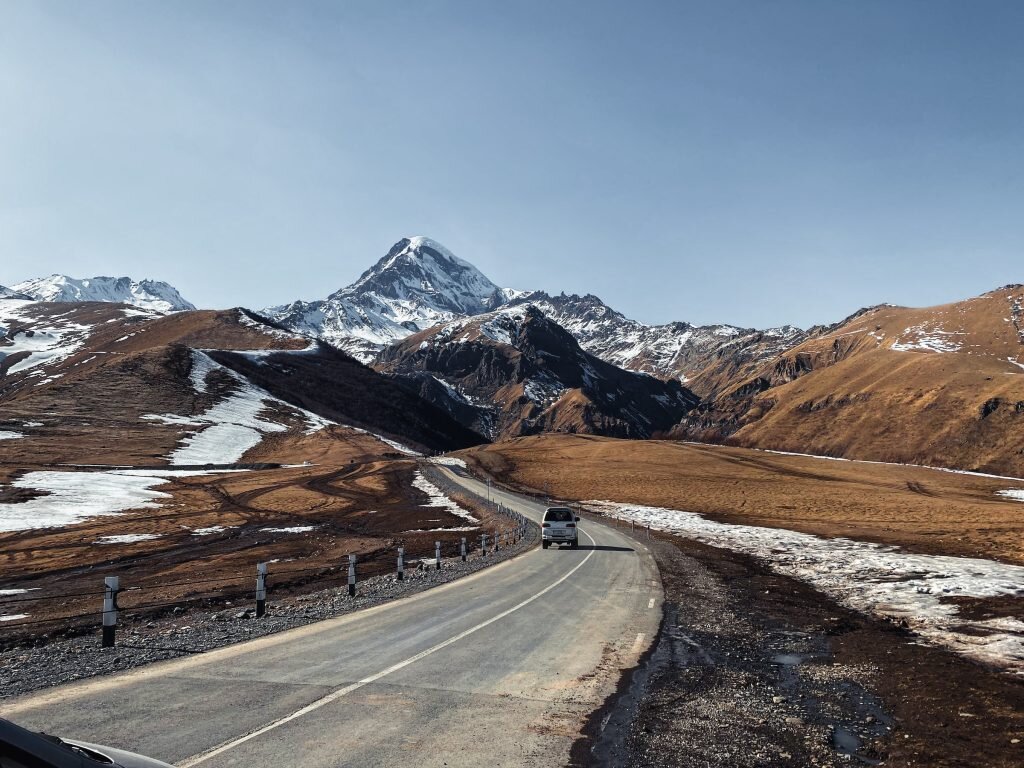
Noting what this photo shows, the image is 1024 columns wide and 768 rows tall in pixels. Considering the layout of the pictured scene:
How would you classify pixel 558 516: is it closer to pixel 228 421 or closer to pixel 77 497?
pixel 77 497

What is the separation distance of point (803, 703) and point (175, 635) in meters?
12.0

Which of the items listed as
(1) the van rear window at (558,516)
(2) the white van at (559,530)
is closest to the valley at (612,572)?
(2) the white van at (559,530)

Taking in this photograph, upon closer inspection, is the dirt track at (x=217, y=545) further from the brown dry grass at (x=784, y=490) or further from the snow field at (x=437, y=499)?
the brown dry grass at (x=784, y=490)

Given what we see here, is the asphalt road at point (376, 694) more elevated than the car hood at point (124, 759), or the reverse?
the car hood at point (124, 759)

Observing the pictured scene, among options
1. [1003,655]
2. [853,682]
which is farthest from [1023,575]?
[853,682]

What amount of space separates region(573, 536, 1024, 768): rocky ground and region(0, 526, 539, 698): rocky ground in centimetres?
790

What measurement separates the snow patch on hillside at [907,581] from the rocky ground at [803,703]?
1.10m

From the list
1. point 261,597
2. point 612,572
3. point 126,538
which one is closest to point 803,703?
point 261,597

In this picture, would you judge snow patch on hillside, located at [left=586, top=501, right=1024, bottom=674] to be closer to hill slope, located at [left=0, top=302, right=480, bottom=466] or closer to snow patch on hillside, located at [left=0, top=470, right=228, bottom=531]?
snow patch on hillside, located at [left=0, top=470, right=228, bottom=531]

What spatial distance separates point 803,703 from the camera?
916 centimetres

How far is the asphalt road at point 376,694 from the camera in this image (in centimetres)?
696

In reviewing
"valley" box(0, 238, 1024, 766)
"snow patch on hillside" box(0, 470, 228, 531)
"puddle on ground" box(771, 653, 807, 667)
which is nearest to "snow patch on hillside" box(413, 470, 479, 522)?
"valley" box(0, 238, 1024, 766)

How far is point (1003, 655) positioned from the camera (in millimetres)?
11883

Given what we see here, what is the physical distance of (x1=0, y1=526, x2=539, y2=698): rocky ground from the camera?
33.8ft
